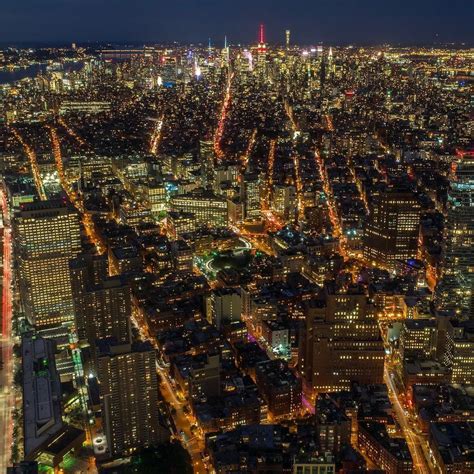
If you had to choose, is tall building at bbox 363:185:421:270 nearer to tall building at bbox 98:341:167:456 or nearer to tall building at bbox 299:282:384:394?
tall building at bbox 299:282:384:394

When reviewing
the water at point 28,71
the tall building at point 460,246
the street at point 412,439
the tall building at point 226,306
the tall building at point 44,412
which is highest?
the water at point 28,71

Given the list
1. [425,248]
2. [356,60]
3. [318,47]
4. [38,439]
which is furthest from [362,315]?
[318,47]

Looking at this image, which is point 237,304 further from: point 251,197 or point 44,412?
point 251,197

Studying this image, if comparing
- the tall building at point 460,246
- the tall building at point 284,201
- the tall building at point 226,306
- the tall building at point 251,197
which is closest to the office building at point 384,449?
the tall building at point 226,306

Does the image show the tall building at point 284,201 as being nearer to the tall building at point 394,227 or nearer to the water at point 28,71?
the tall building at point 394,227

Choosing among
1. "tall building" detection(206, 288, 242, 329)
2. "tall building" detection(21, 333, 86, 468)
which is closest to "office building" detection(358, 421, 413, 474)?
"tall building" detection(21, 333, 86, 468)

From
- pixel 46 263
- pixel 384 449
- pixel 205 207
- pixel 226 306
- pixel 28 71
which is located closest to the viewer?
pixel 384 449

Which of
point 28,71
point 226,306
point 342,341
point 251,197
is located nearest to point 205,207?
point 251,197
